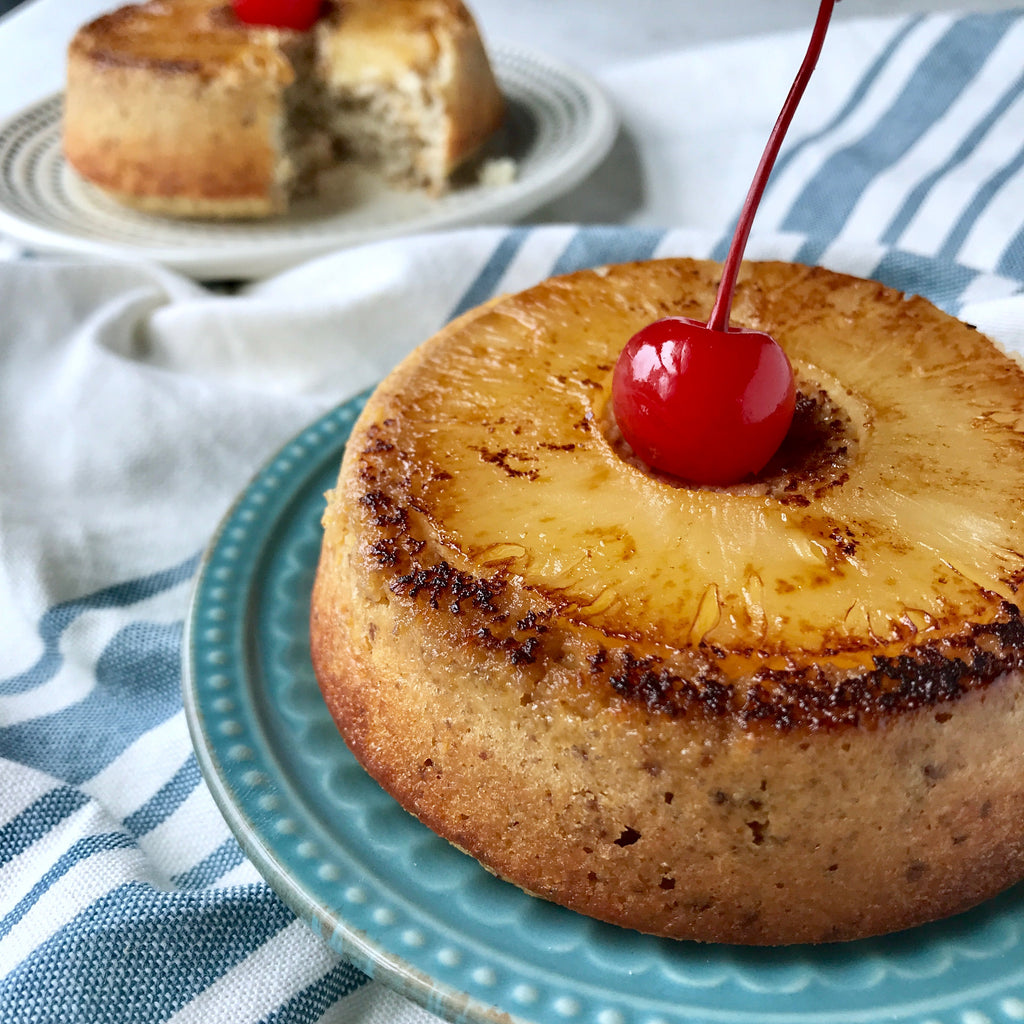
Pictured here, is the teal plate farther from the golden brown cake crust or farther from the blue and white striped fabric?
the golden brown cake crust

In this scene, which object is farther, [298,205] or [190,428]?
[298,205]

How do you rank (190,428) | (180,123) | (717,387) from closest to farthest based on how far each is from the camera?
(717,387) → (190,428) → (180,123)

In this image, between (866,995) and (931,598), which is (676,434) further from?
(866,995)

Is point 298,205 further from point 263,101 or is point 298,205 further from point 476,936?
point 476,936

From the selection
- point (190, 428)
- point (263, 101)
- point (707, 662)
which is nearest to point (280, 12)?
point (263, 101)

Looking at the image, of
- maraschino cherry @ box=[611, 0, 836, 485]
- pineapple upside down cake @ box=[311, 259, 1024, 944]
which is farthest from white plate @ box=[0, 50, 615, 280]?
maraschino cherry @ box=[611, 0, 836, 485]

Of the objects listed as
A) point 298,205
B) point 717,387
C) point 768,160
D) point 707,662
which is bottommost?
point 298,205

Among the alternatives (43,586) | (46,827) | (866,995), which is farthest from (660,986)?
(43,586)
